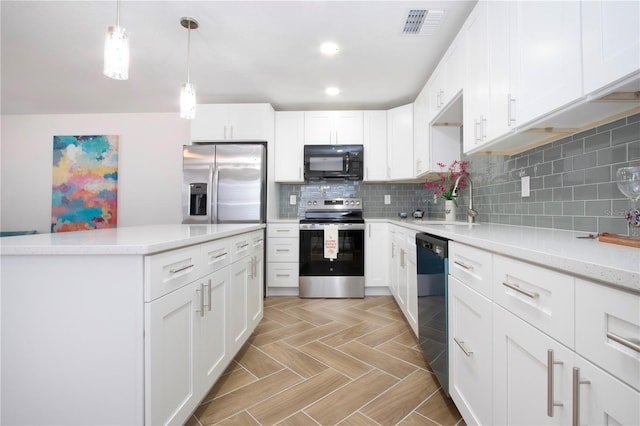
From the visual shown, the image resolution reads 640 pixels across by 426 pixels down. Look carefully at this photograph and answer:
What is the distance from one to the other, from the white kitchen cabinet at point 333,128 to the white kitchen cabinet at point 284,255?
116cm

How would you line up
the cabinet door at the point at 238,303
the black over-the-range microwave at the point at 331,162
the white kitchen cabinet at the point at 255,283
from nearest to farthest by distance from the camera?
the cabinet door at the point at 238,303 < the white kitchen cabinet at the point at 255,283 < the black over-the-range microwave at the point at 331,162

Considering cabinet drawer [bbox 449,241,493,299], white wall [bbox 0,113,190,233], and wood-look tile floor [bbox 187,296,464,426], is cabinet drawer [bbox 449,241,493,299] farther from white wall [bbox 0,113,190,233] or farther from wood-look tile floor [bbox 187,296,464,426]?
white wall [bbox 0,113,190,233]

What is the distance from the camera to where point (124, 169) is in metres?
4.36

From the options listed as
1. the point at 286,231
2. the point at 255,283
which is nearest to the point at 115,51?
the point at 255,283

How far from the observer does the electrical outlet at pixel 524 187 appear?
1812mm

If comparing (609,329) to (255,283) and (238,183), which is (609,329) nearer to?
(255,283)

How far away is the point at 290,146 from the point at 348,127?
2.59 ft

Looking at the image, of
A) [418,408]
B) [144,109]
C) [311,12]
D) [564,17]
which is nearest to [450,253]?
[418,408]

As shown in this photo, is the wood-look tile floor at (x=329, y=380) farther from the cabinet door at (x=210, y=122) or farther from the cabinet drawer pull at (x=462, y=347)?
the cabinet door at (x=210, y=122)

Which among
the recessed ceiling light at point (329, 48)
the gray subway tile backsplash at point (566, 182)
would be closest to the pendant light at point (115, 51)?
the recessed ceiling light at point (329, 48)

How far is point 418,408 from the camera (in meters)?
1.49

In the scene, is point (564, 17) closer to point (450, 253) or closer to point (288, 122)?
point (450, 253)

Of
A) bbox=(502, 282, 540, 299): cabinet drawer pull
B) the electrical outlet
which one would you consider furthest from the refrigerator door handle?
bbox=(502, 282, 540, 299): cabinet drawer pull

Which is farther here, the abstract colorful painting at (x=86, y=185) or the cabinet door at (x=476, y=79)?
the abstract colorful painting at (x=86, y=185)
